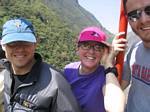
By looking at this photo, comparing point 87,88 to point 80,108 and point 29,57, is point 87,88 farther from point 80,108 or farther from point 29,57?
point 29,57

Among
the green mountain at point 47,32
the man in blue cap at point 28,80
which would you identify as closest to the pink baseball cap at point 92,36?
the man in blue cap at point 28,80

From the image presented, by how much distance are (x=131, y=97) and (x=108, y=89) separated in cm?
18

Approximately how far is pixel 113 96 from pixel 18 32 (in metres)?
0.95

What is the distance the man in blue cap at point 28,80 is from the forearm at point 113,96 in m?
0.28

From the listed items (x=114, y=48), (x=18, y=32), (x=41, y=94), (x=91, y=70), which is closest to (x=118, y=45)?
(x=114, y=48)

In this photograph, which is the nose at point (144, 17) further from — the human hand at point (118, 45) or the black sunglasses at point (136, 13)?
the human hand at point (118, 45)

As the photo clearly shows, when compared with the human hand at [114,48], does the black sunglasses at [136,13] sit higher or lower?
higher

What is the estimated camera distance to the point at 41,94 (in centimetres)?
294

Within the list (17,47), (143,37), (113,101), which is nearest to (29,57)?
(17,47)

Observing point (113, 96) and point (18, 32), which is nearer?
point (113, 96)

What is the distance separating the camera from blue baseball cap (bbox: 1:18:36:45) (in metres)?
3.06

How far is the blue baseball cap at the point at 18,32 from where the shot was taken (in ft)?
10.0

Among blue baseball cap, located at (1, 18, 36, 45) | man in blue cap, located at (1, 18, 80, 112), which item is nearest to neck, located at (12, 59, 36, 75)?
man in blue cap, located at (1, 18, 80, 112)

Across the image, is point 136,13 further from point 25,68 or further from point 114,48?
point 25,68
